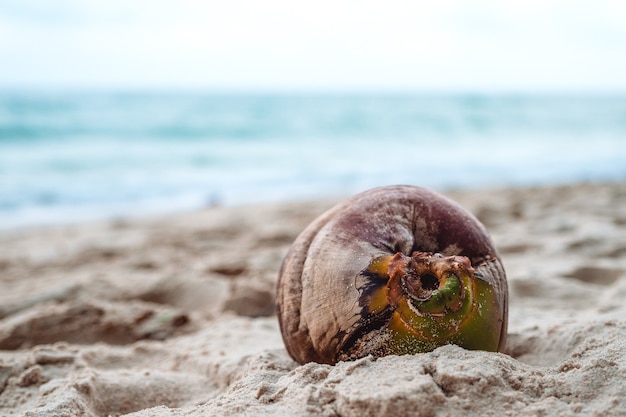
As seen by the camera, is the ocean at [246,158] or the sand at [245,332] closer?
the sand at [245,332]

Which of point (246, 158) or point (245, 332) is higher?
point (245, 332)

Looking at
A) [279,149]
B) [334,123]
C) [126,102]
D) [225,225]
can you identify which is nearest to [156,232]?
[225,225]

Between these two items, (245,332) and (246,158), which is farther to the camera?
(246,158)

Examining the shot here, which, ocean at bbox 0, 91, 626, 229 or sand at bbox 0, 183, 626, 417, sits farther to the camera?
ocean at bbox 0, 91, 626, 229

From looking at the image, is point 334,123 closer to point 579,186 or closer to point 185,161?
point 185,161
